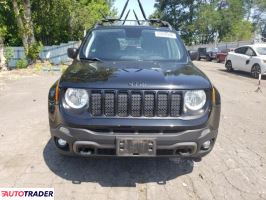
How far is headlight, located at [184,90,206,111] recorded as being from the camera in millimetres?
3965

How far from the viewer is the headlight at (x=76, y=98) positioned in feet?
12.9

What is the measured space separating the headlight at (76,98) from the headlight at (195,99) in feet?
3.71

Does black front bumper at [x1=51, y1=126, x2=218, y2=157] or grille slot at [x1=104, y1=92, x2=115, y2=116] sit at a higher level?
grille slot at [x1=104, y1=92, x2=115, y2=116]

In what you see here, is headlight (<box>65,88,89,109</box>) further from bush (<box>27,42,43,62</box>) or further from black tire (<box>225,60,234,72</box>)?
black tire (<box>225,60,234,72</box>)

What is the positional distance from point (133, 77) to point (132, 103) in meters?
0.32

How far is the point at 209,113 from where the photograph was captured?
4.04 meters

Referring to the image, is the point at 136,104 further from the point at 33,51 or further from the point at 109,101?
the point at 33,51

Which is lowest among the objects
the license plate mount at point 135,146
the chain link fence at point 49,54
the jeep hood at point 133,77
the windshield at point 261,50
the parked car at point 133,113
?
the chain link fence at point 49,54

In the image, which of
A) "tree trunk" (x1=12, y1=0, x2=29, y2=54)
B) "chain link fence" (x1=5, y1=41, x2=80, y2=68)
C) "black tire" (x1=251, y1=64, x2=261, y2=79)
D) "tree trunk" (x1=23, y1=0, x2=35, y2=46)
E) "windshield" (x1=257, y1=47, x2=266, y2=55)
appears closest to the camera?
"black tire" (x1=251, y1=64, x2=261, y2=79)

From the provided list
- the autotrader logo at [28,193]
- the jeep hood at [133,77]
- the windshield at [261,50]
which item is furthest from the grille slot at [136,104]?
the windshield at [261,50]

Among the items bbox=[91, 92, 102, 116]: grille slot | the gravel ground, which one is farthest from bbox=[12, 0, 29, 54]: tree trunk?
bbox=[91, 92, 102, 116]: grille slot

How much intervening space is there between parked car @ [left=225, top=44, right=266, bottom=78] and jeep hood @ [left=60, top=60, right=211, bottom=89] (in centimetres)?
1245

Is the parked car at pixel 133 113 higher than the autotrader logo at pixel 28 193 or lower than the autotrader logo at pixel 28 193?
higher

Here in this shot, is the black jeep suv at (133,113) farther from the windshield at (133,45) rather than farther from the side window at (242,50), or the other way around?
the side window at (242,50)
